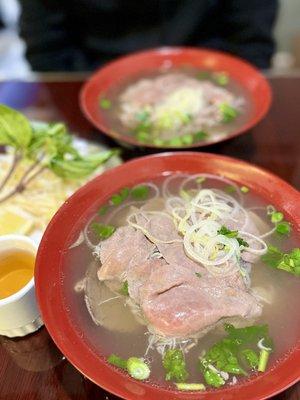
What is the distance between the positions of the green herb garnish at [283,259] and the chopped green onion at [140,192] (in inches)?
16.5

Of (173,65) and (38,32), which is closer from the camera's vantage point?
(173,65)

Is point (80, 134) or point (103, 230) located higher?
point (103, 230)

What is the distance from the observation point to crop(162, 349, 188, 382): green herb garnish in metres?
1.02

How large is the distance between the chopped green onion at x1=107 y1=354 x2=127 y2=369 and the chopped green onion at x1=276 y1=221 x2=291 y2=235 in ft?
1.82

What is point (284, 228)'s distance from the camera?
1.27 m

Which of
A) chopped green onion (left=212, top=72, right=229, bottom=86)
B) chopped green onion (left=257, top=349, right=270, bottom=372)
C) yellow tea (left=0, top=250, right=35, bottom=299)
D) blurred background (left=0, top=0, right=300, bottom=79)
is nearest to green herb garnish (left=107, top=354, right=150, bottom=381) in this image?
chopped green onion (left=257, top=349, right=270, bottom=372)

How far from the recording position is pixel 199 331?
1.09 m

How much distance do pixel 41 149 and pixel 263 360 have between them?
1.09m

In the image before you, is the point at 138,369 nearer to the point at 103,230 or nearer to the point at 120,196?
the point at 103,230

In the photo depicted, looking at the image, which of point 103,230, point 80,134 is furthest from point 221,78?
point 103,230

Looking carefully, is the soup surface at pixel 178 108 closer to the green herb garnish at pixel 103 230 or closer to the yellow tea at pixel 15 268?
the green herb garnish at pixel 103 230

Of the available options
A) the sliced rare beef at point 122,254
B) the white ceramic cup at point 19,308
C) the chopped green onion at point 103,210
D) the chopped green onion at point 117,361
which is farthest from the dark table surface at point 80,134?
the chopped green onion at point 103,210

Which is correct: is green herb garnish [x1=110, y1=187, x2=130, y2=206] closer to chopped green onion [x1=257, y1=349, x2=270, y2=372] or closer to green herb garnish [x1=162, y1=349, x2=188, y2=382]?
green herb garnish [x1=162, y1=349, x2=188, y2=382]

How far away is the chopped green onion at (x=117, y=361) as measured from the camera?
103 centimetres
